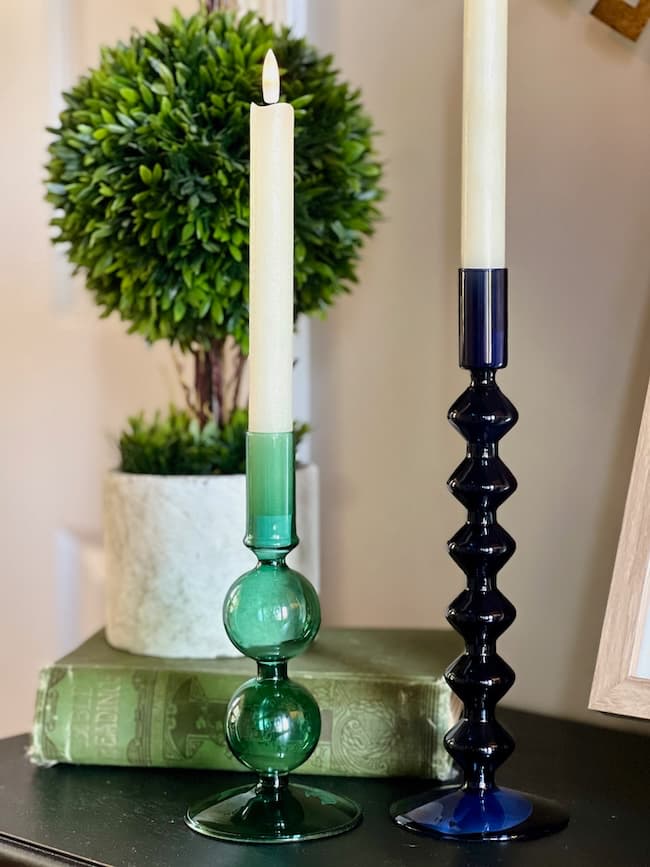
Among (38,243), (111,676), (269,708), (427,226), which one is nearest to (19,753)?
(111,676)

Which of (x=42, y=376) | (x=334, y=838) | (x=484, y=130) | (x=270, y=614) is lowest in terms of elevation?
(x=334, y=838)

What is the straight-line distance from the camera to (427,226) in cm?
89

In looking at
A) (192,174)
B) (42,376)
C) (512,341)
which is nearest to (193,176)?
(192,174)

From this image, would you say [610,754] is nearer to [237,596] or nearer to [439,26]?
[237,596]

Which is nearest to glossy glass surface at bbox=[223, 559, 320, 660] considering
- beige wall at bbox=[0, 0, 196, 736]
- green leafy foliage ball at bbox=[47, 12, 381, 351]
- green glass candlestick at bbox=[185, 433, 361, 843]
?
green glass candlestick at bbox=[185, 433, 361, 843]

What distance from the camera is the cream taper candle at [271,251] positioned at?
586mm

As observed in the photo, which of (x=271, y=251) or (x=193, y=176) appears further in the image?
(x=193, y=176)

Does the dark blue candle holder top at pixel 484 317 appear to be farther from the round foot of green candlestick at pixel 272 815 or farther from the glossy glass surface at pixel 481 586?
the round foot of green candlestick at pixel 272 815

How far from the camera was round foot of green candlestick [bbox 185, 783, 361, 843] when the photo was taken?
578mm

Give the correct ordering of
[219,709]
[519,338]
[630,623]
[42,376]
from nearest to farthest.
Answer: [630,623]
[219,709]
[519,338]
[42,376]

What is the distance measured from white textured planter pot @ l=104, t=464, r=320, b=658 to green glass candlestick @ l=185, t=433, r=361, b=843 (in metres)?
0.15

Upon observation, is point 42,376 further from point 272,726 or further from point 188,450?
point 272,726

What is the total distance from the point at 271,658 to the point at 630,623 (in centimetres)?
18

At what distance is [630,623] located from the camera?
0.57 meters
